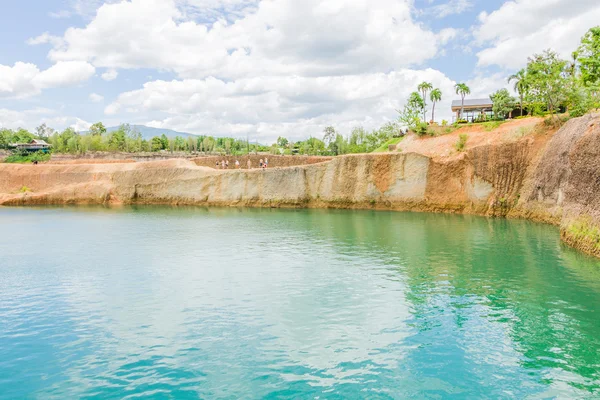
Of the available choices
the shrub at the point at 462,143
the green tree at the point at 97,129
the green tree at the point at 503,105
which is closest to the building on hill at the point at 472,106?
the green tree at the point at 503,105

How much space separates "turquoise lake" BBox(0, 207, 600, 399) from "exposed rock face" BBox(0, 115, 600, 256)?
527 cm

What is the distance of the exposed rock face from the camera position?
81.0ft

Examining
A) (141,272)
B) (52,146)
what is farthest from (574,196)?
(52,146)

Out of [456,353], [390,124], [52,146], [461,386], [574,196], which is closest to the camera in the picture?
[461,386]

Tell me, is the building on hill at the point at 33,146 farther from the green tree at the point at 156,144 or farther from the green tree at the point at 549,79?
the green tree at the point at 549,79

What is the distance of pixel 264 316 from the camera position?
14273 mm

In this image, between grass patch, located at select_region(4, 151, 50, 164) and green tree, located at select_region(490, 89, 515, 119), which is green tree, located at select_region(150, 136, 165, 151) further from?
green tree, located at select_region(490, 89, 515, 119)

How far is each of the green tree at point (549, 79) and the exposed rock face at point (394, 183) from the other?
18.3ft

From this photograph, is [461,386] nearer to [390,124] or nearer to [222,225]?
[222,225]

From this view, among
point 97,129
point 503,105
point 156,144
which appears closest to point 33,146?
point 97,129

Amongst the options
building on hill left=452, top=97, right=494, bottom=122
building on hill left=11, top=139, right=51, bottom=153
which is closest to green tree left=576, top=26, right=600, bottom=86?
building on hill left=452, top=97, right=494, bottom=122

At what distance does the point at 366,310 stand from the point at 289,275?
5109mm

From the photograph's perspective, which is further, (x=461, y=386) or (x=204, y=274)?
(x=204, y=274)

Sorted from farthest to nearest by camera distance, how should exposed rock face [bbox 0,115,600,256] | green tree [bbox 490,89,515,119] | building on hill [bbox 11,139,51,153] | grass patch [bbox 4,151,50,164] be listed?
building on hill [bbox 11,139,51,153] → grass patch [bbox 4,151,50,164] → green tree [bbox 490,89,515,119] → exposed rock face [bbox 0,115,600,256]
